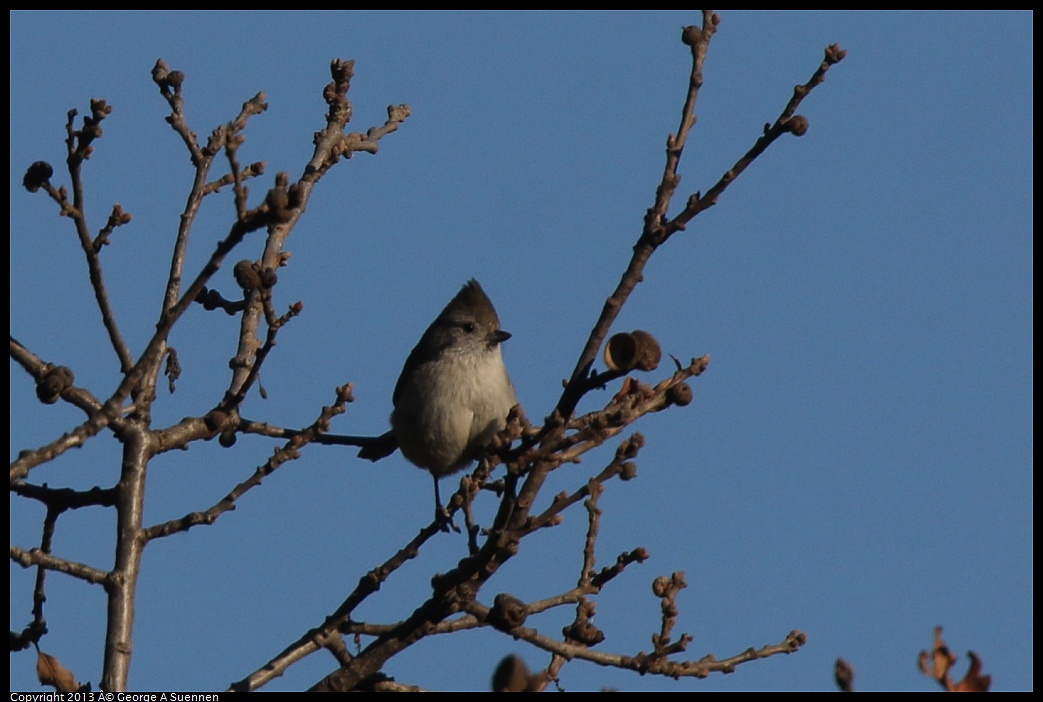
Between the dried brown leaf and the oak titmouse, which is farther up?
the oak titmouse

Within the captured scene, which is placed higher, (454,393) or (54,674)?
(454,393)

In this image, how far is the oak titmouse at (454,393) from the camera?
606cm

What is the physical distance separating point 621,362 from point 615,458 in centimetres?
42

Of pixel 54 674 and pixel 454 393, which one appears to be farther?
pixel 454 393

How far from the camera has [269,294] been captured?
4188 millimetres

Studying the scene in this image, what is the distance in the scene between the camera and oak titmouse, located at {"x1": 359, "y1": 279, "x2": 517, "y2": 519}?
6.06 m

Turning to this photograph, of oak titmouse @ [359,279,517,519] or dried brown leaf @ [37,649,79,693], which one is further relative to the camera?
oak titmouse @ [359,279,517,519]

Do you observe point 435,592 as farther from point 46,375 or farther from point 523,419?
point 46,375

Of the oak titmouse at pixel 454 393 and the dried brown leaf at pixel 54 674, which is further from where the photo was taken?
Answer: the oak titmouse at pixel 454 393

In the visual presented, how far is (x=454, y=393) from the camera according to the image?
610 cm

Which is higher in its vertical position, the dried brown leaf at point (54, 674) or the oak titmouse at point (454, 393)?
the oak titmouse at point (454, 393)
